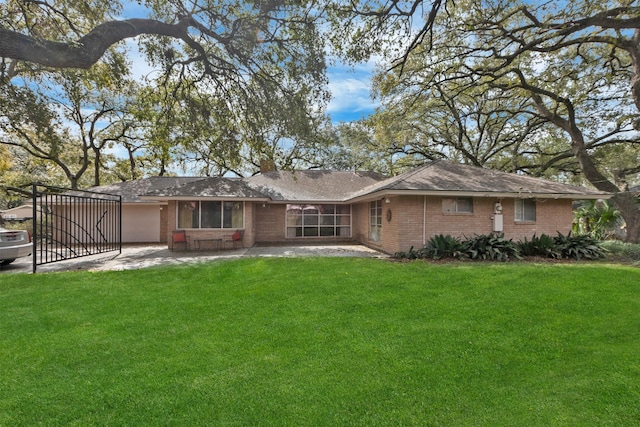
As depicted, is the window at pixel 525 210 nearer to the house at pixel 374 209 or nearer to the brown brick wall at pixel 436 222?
the house at pixel 374 209

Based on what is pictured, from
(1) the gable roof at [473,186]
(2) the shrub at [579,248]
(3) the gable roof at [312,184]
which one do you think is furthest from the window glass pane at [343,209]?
(2) the shrub at [579,248]

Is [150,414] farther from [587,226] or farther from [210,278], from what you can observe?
[587,226]

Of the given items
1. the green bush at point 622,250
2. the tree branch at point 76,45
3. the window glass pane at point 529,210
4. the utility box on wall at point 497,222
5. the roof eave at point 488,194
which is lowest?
the green bush at point 622,250

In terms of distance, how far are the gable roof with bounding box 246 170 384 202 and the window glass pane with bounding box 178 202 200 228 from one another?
3.39 meters

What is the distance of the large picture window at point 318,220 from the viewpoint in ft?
54.4

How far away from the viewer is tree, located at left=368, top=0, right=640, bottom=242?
33.4ft

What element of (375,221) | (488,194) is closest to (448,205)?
(488,194)

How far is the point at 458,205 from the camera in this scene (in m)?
12.1

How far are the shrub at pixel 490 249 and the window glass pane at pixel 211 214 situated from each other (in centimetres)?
1012

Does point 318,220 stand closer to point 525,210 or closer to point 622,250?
point 525,210

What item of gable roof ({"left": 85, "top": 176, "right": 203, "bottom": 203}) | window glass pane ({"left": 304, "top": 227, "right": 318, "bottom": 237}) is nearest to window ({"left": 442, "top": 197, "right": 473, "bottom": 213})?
window glass pane ({"left": 304, "top": 227, "right": 318, "bottom": 237})

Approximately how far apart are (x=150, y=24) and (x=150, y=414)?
955 centimetres

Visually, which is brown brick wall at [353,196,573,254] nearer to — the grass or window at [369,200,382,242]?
window at [369,200,382,242]

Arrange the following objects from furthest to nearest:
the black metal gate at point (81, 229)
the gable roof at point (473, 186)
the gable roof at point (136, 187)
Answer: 1. the gable roof at point (136, 187)
2. the gable roof at point (473, 186)
3. the black metal gate at point (81, 229)
